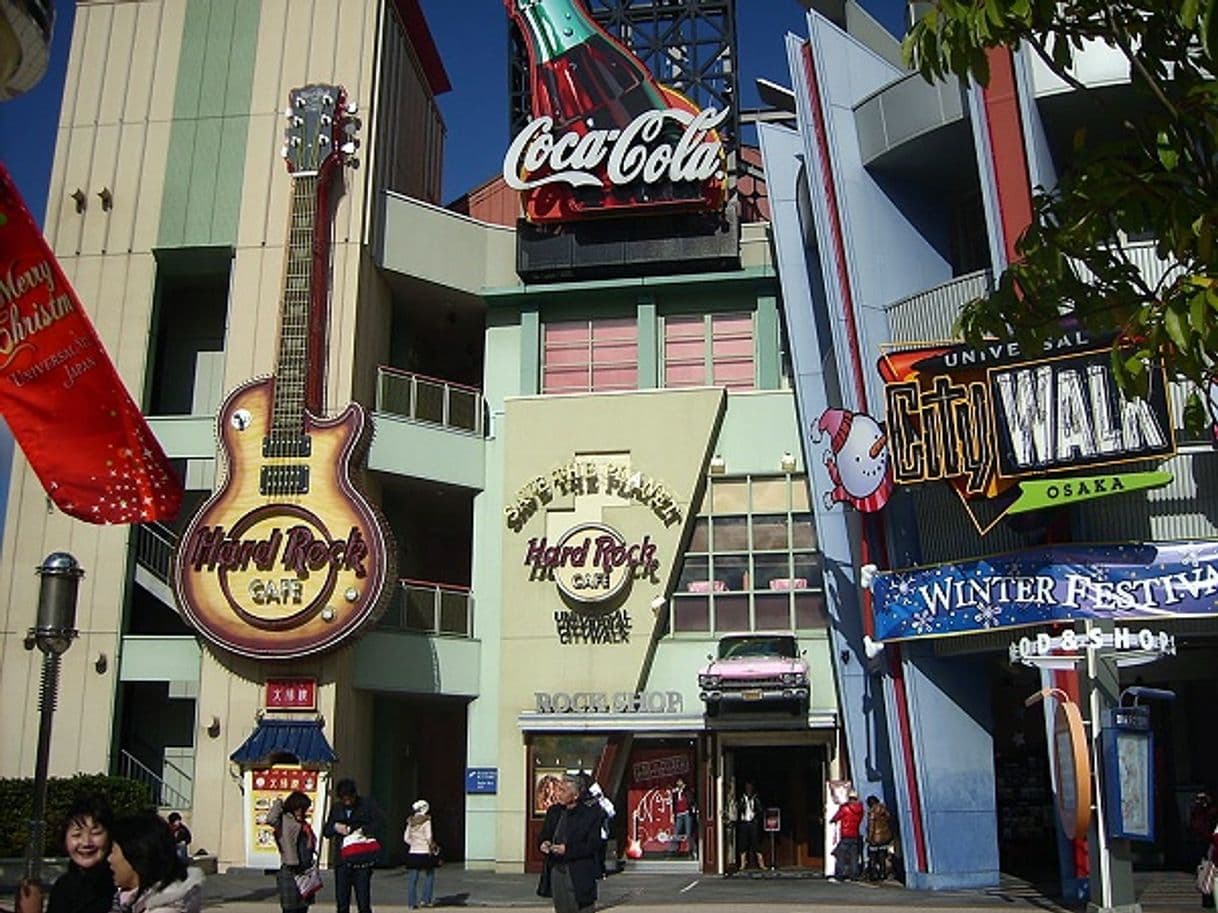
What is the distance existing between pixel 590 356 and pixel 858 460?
9.58m

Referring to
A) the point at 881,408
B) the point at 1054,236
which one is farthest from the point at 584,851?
the point at 881,408

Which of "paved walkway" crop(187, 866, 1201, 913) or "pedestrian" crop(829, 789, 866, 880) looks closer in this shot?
"paved walkway" crop(187, 866, 1201, 913)

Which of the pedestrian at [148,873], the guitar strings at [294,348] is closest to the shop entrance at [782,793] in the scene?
the guitar strings at [294,348]

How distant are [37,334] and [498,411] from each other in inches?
946

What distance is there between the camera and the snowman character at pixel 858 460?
76.7 ft

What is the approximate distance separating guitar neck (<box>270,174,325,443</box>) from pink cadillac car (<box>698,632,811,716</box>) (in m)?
9.68

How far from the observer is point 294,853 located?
1477 cm

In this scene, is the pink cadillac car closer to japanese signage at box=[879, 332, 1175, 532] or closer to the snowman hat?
the snowman hat

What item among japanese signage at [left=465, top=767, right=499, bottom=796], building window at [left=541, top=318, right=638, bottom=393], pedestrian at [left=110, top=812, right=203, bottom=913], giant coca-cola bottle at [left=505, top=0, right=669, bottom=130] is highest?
giant coca-cola bottle at [left=505, top=0, right=669, bottom=130]

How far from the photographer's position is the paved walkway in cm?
2038

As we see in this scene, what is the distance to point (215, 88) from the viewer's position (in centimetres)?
3075

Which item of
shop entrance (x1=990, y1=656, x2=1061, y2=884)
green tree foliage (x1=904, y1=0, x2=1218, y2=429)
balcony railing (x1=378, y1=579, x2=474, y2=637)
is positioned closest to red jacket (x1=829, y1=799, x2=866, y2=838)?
shop entrance (x1=990, y1=656, x2=1061, y2=884)

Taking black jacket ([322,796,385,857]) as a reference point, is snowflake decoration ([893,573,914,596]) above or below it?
above

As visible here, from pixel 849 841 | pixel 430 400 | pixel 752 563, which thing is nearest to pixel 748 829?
pixel 849 841
